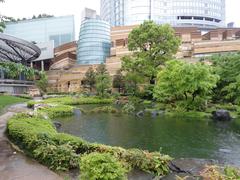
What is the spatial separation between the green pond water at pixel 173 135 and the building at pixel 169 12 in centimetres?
8703

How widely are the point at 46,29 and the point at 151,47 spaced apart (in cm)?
5281

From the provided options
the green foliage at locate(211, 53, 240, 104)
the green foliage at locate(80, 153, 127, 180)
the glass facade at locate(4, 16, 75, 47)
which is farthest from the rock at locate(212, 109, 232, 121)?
the glass facade at locate(4, 16, 75, 47)

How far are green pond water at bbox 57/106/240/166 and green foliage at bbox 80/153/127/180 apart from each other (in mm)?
4678

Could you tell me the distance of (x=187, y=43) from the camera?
61.4 meters

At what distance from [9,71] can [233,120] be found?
17072 millimetres

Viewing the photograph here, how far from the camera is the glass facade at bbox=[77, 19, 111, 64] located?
2680 inches

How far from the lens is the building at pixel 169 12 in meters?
102

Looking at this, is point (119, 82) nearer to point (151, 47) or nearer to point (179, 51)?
point (151, 47)

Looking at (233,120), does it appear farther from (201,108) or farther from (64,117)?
(64,117)

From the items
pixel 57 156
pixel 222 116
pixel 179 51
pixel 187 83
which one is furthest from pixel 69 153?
pixel 179 51

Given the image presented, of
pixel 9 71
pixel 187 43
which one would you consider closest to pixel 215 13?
pixel 187 43

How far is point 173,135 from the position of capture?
15.0 m

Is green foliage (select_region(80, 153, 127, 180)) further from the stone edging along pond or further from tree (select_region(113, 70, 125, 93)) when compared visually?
tree (select_region(113, 70, 125, 93))

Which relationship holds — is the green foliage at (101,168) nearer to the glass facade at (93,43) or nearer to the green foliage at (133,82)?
the green foliage at (133,82)
